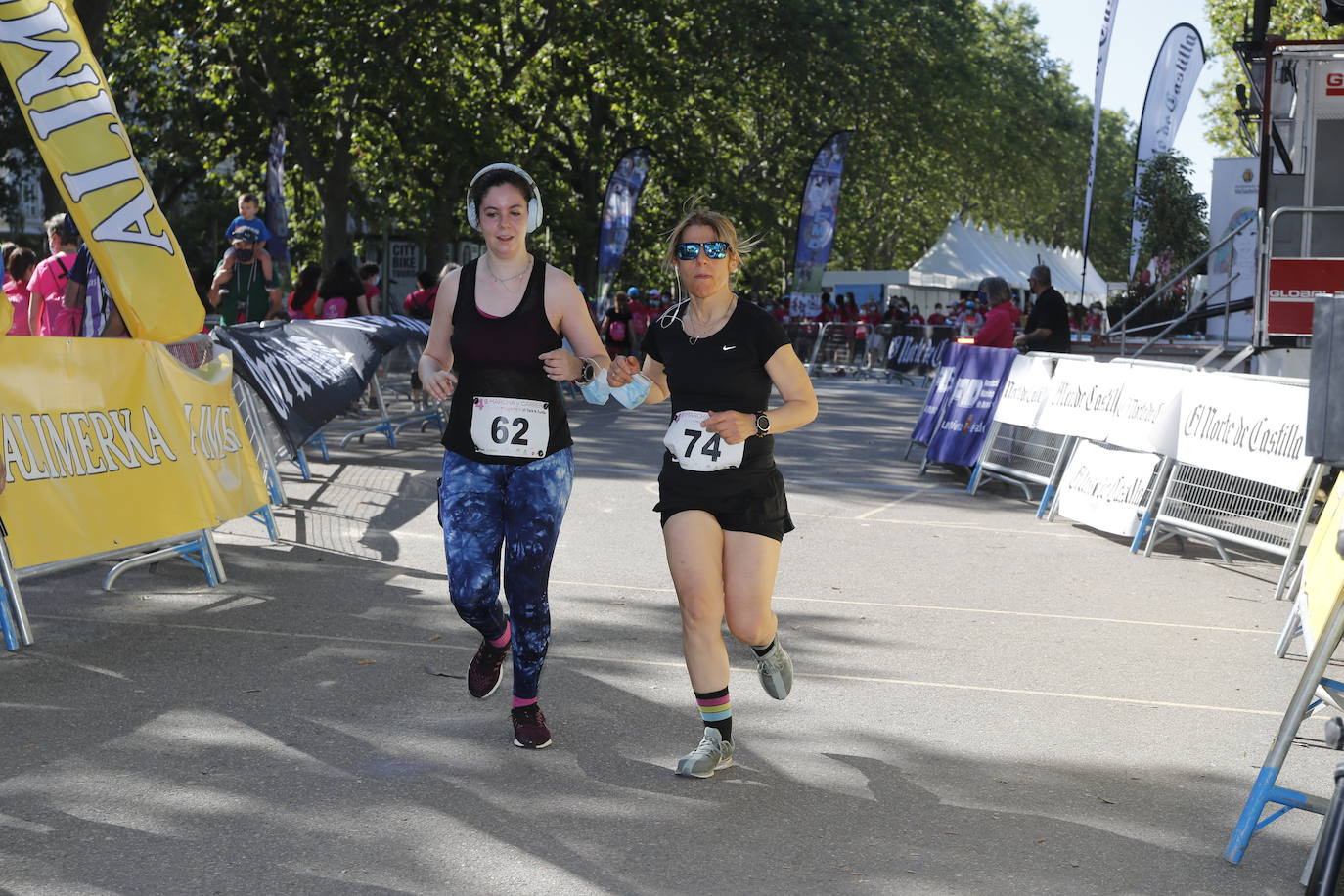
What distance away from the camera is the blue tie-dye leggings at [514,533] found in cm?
532

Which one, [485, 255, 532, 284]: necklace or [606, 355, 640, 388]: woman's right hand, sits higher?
[485, 255, 532, 284]: necklace

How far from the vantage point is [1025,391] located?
1330 cm

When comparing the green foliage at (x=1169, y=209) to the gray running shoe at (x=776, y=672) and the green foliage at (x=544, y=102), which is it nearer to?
the green foliage at (x=544, y=102)

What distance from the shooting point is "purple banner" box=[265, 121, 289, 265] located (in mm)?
24172

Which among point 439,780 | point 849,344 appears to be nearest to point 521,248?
point 439,780

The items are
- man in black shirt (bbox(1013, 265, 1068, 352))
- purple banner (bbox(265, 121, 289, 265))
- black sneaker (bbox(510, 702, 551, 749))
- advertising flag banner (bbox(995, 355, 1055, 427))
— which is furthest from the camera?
purple banner (bbox(265, 121, 289, 265))

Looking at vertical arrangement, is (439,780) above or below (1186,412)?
below

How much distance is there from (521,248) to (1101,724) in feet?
9.30

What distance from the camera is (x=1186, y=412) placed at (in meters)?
10.3

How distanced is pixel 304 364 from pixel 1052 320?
774 centimetres

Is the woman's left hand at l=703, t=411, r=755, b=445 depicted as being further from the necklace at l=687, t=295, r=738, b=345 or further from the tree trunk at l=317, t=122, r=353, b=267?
the tree trunk at l=317, t=122, r=353, b=267

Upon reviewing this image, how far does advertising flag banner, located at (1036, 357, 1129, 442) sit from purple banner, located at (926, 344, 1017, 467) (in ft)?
3.98

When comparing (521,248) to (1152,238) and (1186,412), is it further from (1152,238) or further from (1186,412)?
(1152,238)

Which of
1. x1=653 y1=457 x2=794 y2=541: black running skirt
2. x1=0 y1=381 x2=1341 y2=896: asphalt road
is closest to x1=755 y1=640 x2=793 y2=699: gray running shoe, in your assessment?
x1=0 y1=381 x2=1341 y2=896: asphalt road
